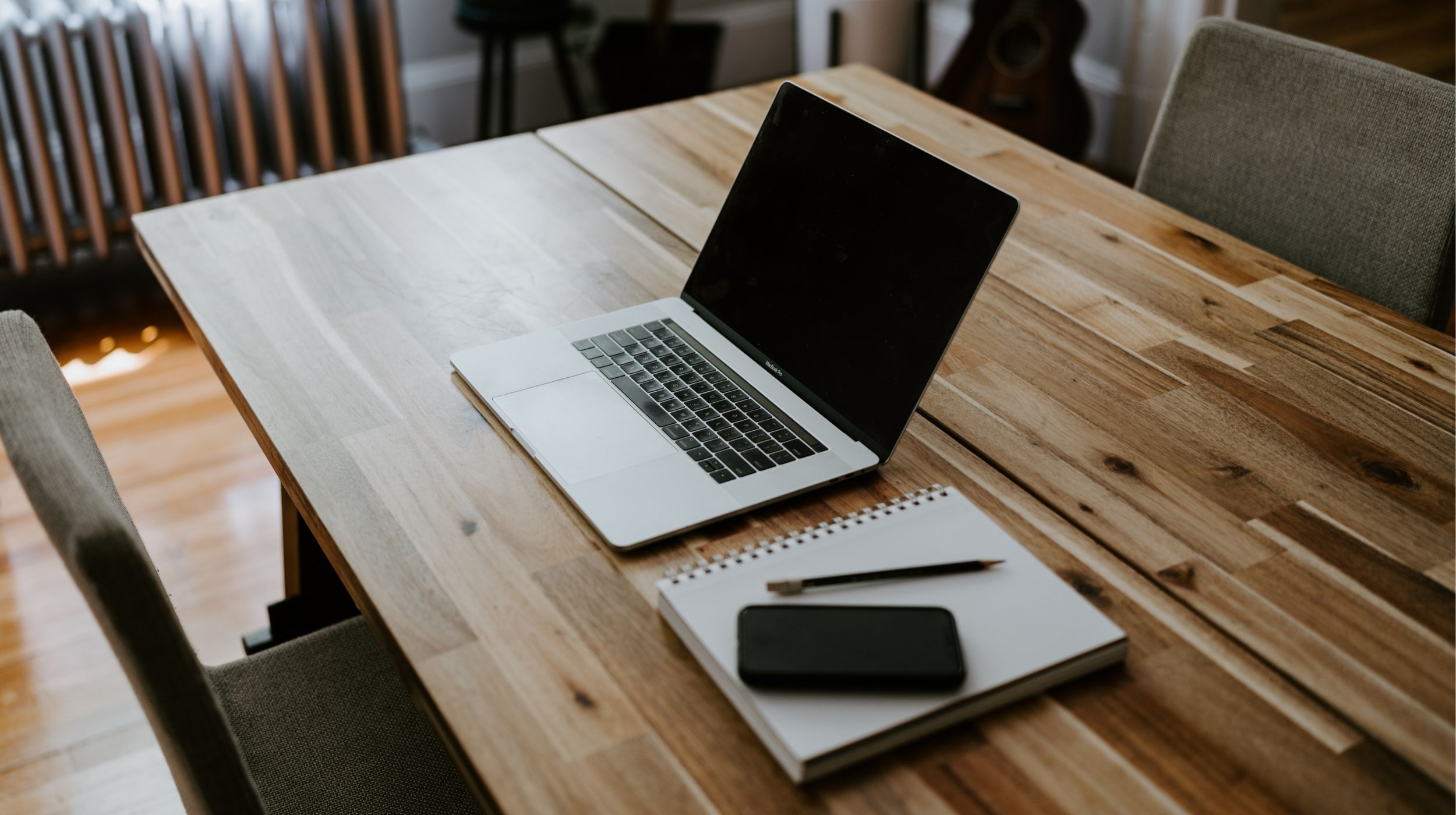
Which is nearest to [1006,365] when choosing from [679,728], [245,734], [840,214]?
[840,214]

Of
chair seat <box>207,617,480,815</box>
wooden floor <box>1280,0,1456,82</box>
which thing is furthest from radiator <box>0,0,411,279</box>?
wooden floor <box>1280,0,1456,82</box>

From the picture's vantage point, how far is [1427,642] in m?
0.82

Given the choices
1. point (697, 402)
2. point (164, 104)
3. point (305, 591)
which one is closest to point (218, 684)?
point (305, 591)

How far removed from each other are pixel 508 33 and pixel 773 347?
2033 mm

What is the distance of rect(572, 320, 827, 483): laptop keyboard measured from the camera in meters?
1.01

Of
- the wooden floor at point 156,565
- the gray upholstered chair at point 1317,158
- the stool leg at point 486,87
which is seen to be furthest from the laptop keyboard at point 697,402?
the stool leg at point 486,87

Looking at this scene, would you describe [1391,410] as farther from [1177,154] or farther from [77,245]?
[77,245]

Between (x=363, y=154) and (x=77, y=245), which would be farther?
(x=363, y=154)

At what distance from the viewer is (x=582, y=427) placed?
1.04 m

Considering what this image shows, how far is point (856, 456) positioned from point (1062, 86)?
2369 millimetres

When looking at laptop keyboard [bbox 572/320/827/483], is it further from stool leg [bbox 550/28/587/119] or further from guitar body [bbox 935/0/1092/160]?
guitar body [bbox 935/0/1092/160]

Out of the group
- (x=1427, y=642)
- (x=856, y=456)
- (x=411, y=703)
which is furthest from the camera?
(x=411, y=703)

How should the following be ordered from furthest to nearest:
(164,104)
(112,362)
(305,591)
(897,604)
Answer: (164,104) → (112,362) → (305,591) → (897,604)

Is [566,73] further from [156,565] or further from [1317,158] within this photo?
[1317,158]
